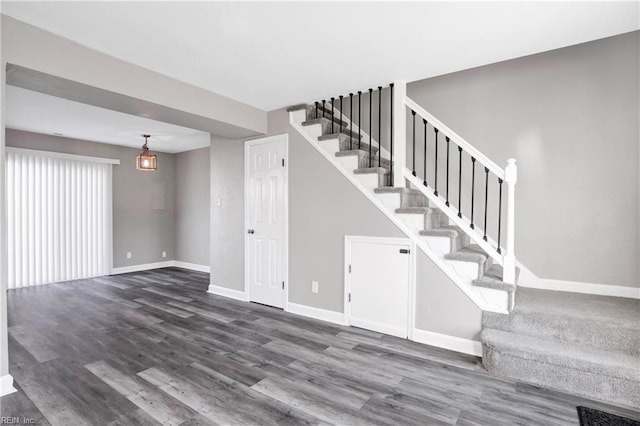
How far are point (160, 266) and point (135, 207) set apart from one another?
145 centimetres

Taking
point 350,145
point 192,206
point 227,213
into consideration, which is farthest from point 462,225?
point 192,206

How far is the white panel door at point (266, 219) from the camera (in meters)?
4.22

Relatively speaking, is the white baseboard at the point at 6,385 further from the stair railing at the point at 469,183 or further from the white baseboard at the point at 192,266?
the white baseboard at the point at 192,266

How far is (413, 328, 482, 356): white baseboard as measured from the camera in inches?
111

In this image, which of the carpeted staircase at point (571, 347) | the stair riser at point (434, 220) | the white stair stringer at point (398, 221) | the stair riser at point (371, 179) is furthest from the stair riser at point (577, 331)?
the stair riser at point (371, 179)

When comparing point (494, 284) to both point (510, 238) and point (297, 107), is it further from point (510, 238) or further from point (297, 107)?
point (297, 107)

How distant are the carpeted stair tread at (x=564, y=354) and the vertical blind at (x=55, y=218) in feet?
22.4

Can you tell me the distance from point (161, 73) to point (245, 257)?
2.58 metres

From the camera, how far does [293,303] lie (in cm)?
407

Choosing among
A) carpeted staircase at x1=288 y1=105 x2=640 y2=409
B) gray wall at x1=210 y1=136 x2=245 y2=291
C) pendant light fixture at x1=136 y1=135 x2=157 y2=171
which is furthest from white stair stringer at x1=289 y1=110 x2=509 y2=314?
pendant light fixture at x1=136 y1=135 x2=157 y2=171

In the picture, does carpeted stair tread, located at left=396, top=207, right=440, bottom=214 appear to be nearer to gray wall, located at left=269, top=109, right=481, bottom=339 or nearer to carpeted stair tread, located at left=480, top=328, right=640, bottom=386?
gray wall, located at left=269, top=109, right=481, bottom=339

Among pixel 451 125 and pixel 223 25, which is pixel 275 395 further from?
pixel 451 125

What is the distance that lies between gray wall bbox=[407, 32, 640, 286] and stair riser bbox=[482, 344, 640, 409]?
1423mm

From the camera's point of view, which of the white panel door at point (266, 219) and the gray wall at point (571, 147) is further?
the white panel door at point (266, 219)
